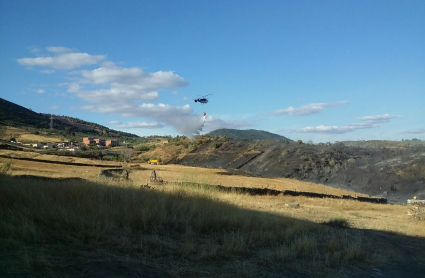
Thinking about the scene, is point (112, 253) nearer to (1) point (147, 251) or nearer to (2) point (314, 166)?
(1) point (147, 251)

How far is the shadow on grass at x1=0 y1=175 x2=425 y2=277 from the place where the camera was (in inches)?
219

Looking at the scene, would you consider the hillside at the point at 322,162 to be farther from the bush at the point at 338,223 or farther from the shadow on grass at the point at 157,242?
the shadow on grass at the point at 157,242

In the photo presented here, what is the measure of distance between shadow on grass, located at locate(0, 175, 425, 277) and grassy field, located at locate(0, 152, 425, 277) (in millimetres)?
17

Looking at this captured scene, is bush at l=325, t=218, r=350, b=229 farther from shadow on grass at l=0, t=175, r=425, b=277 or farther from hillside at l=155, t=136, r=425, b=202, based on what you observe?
hillside at l=155, t=136, r=425, b=202

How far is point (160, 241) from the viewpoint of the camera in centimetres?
696

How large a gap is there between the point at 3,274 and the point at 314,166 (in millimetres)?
41791

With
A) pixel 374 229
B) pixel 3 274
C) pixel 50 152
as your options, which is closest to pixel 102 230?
pixel 3 274

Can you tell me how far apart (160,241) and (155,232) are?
0.74 metres

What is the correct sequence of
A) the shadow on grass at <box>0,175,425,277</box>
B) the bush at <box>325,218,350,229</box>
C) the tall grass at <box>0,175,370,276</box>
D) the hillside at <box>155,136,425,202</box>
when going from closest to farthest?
the shadow on grass at <box>0,175,425,277</box>
the tall grass at <box>0,175,370,276</box>
the bush at <box>325,218,350,229</box>
the hillside at <box>155,136,425,202</box>

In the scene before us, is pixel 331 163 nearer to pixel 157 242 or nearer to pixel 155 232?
pixel 155 232

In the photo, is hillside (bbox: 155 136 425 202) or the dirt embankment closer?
the dirt embankment

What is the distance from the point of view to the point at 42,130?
57188mm

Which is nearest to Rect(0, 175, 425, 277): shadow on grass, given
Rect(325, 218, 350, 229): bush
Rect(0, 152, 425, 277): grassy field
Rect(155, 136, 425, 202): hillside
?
Rect(0, 152, 425, 277): grassy field

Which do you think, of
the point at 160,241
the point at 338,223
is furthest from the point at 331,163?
the point at 160,241
